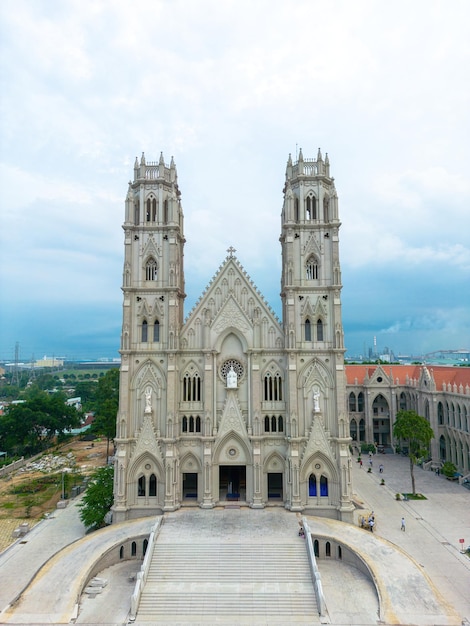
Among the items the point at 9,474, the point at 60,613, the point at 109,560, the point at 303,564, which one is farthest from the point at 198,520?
the point at 9,474

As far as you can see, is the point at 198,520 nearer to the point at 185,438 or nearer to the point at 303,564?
the point at 185,438

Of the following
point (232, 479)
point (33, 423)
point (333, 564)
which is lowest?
point (333, 564)

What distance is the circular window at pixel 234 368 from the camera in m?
37.9

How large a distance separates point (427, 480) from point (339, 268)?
101ft

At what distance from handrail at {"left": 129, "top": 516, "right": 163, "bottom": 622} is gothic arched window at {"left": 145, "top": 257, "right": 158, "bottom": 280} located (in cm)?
2116

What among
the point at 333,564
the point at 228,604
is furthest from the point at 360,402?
the point at 228,604

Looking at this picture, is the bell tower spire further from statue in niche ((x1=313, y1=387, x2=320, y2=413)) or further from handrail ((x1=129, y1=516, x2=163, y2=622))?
handrail ((x1=129, y1=516, x2=163, y2=622))

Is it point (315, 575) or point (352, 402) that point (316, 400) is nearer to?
point (315, 575)

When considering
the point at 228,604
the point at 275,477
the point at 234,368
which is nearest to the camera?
the point at 228,604

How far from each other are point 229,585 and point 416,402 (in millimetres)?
51398

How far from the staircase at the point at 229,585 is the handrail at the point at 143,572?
1.11 feet

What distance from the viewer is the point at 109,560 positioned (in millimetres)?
28906

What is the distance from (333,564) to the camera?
2920 cm

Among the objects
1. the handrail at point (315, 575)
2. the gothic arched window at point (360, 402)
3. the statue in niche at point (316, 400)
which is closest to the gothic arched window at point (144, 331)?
the statue in niche at point (316, 400)
